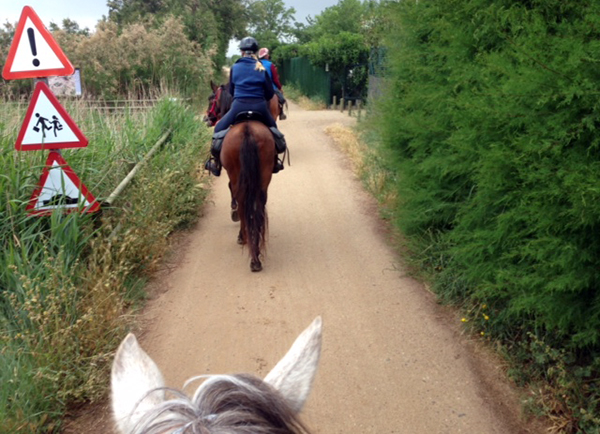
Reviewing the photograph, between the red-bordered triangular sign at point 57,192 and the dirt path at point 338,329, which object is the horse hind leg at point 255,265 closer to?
the dirt path at point 338,329

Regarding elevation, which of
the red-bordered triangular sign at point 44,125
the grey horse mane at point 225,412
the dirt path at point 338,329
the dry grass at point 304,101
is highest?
the red-bordered triangular sign at point 44,125

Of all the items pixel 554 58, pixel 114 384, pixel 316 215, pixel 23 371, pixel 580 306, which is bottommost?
pixel 316 215

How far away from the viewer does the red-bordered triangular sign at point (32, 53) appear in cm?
413

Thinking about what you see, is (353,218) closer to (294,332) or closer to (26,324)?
(294,332)

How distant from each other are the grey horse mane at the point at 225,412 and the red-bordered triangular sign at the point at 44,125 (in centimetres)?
370

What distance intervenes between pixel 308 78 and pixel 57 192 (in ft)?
84.7

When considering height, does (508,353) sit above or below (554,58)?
below

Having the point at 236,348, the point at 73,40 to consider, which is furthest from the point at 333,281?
the point at 73,40

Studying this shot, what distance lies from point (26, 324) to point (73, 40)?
14456 mm

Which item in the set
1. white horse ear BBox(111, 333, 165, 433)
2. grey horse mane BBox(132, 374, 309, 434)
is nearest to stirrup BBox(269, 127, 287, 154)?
white horse ear BBox(111, 333, 165, 433)

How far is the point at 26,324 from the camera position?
11.7 feet

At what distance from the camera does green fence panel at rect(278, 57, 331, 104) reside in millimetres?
24458

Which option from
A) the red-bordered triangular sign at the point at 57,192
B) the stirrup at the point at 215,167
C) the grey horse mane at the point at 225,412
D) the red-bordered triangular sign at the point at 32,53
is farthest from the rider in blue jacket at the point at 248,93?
the grey horse mane at the point at 225,412

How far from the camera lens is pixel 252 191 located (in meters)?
5.53
